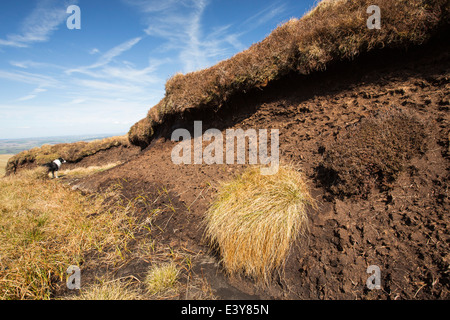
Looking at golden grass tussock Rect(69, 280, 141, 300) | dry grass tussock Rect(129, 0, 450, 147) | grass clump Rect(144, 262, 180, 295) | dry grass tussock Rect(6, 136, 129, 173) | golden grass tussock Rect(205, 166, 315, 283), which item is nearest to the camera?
golden grass tussock Rect(69, 280, 141, 300)

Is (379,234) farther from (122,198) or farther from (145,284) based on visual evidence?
(122,198)

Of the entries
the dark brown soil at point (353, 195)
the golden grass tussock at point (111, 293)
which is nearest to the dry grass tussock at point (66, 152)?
the dark brown soil at point (353, 195)

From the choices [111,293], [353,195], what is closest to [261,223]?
[353,195]

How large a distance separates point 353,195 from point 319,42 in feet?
11.6

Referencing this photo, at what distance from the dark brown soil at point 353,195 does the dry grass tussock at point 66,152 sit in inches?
645

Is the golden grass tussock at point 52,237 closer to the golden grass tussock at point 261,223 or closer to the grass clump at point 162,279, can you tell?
the grass clump at point 162,279

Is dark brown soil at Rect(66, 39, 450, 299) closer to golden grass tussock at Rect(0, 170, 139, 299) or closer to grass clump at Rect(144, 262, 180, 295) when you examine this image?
grass clump at Rect(144, 262, 180, 295)

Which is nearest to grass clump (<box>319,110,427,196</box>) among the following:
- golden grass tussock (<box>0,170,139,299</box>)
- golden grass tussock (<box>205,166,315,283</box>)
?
golden grass tussock (<box>205,166,315,283</box>)

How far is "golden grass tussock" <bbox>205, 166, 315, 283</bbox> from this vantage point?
2.79 m

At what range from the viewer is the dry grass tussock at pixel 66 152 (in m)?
19.8

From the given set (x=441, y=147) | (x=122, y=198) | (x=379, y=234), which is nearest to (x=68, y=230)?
(x=122, y=198)

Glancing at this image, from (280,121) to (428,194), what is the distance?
3.24 metres

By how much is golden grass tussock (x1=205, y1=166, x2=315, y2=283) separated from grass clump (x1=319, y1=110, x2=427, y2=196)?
21.4 inches

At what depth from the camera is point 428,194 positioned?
255cm
